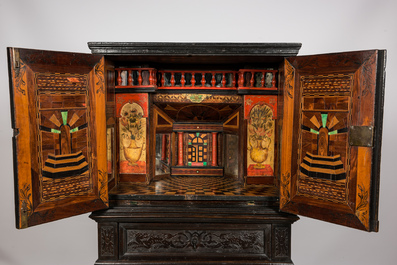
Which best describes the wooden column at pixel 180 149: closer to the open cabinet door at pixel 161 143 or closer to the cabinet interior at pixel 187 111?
the open cabinet door at pixel 161 143

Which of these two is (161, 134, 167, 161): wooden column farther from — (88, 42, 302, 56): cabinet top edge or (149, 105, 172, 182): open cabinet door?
(88, 42, 302, 56): cabinet top edge

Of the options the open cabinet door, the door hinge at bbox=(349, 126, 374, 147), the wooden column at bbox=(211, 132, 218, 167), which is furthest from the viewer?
the wooden column at bbox=(211, 132, 218, 167)

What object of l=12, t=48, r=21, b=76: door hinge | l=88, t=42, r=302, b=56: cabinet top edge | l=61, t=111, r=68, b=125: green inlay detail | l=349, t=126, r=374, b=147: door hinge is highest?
l=88, t=42, r=302, b=56: cabinet top edge

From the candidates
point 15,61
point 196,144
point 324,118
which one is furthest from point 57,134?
point 324,118

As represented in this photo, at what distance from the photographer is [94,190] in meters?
2.62

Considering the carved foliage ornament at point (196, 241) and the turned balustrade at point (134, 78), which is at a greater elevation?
the turned balustrade at point (134, 78)

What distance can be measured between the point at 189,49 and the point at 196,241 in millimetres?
1702

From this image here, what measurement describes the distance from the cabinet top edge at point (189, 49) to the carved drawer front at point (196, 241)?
1522 mm

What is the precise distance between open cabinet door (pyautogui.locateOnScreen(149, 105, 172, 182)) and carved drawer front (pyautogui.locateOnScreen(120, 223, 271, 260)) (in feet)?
2.42

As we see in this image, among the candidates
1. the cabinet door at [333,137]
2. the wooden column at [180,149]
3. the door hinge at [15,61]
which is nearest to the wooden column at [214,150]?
the wooden column at [180,149]

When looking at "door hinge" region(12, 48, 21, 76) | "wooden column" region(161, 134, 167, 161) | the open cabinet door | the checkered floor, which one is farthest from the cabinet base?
"door hinge" region(12, 48, 21, 76)

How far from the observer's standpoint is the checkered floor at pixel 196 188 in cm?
285

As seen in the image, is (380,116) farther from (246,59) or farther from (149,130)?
(149,130)

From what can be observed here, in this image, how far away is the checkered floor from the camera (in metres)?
2.85
